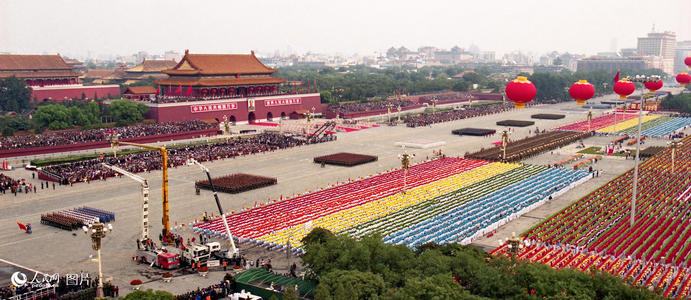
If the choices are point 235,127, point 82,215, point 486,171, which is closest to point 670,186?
point 486,171

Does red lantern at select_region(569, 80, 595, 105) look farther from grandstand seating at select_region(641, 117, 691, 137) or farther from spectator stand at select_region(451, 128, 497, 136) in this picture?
grandstand seating at select_region(641, 117, 691, 137)

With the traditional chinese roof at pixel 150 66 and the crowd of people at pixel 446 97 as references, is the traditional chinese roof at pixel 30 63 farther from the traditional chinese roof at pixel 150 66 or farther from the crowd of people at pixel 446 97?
the crowd of people at pixel 446 97

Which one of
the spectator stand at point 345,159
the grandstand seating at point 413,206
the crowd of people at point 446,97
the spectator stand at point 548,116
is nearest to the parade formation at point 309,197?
the grandstand seating at point 413,206

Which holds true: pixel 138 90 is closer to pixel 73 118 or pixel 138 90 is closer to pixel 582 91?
pixel 73 118

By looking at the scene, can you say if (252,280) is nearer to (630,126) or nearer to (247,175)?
(247,175)

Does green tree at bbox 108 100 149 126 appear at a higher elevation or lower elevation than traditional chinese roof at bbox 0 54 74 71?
lower

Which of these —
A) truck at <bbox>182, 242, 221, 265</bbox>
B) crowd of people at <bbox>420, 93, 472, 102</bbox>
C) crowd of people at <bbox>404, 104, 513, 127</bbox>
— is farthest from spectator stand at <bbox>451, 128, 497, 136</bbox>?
truck at <bbox>182, 242, 221, 265</bbox>

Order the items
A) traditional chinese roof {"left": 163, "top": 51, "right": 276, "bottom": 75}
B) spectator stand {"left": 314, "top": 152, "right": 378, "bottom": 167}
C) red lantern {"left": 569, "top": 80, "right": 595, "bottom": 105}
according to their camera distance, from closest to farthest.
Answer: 1. red lantern {"left": 569, "top": 80, "right": 595, "bottom": 105}
2. spectator stand {"left": 314, "top": 152, "right": 378, "bottom": 167}
3. traditional chinese roof {"left": 163, "top": 51, "right": 276, "bottom": 75}
